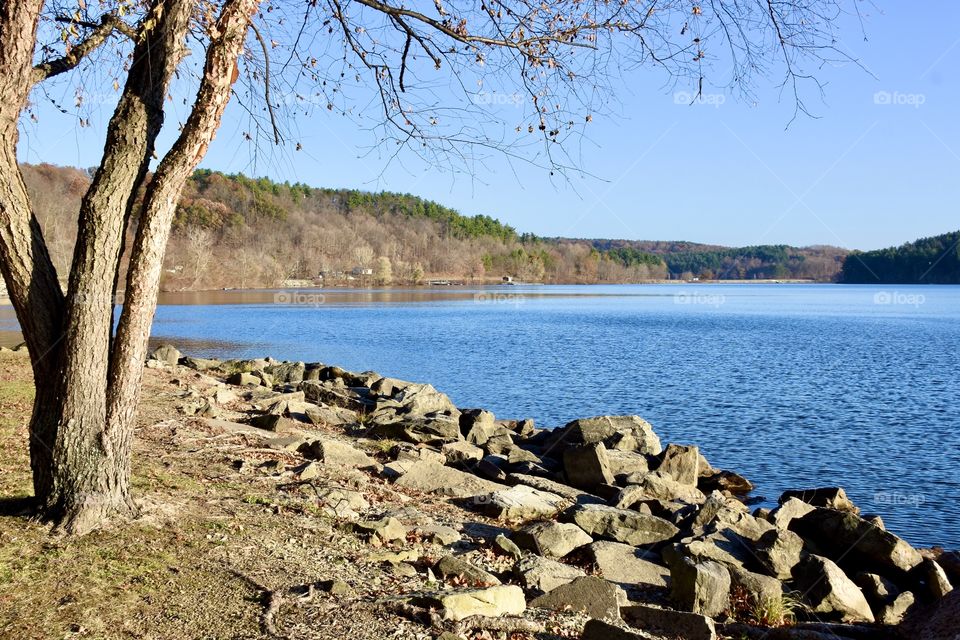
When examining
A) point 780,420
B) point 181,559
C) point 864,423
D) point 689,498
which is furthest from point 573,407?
point 181,559

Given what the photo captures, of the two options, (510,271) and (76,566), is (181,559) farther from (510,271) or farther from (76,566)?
(510,271)

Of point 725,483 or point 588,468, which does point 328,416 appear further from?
point 725,483

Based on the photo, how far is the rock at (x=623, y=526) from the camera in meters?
8.73

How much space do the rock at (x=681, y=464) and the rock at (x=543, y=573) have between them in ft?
20.1

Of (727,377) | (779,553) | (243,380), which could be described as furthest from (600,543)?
(727,377)

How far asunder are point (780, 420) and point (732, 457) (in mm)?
4541

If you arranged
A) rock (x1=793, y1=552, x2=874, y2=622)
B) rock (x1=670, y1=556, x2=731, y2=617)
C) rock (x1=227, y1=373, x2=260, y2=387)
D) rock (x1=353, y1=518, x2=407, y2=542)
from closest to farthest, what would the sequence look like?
rock (x1=670, y1=556, x2=731, y2=617)
rock (x1=353, y1=518, x2=407, y2=542)
rock (x1=793, y1=552, x2=874, y2=622)
rock (x1=227, y1=373, x2=260, y2=387)

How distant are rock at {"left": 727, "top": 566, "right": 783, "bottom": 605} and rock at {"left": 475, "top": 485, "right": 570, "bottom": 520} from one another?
2.41 metres

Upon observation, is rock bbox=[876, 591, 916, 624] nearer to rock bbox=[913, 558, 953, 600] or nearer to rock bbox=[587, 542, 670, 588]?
rock bbox=[913, 558, 953, 600]

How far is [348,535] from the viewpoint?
23.5ft

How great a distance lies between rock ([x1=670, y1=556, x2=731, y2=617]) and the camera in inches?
269

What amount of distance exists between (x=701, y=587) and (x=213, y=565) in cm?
405

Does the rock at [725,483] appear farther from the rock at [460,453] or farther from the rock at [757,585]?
the rock at [757,585]

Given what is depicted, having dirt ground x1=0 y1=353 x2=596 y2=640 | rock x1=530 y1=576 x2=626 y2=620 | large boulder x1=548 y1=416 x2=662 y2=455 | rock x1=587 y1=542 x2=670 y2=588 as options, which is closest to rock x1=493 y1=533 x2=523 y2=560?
dirt ground x1=0 y1=353 x2=596 y2=640
